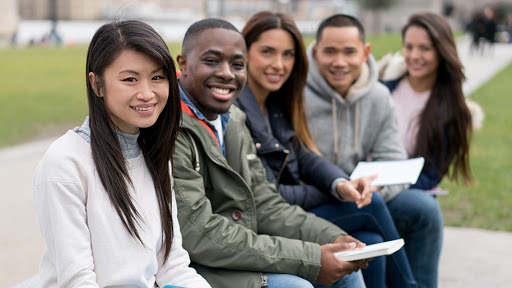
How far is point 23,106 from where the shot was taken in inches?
458

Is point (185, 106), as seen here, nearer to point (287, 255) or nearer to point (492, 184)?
point (287, 255)

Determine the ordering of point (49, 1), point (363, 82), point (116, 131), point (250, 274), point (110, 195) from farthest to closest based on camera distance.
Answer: point (49, 1) < point (363, 82) < point (250, 274) < point (116, 131) < point (110, 195)

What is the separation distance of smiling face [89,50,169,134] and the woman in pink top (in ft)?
6.99

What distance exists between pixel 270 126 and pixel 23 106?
31.3 ft

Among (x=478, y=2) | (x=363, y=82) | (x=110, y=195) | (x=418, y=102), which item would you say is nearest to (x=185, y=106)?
(x=110, y=195)

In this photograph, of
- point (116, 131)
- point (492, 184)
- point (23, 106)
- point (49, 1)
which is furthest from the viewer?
point (49, 1)

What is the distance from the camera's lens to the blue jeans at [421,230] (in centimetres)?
326

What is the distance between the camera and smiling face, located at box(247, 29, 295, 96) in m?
3.11

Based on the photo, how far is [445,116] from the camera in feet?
12.5

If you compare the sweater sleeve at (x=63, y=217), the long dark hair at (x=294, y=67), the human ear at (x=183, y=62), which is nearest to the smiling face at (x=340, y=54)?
the long dark hair at (x=294, y=67)

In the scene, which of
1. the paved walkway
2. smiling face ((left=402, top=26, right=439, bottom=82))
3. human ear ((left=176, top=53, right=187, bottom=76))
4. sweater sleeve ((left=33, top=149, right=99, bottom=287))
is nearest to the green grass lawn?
the paved walkway

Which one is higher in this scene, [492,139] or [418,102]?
[418,102]

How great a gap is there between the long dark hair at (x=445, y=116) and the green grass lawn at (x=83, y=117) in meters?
1.52

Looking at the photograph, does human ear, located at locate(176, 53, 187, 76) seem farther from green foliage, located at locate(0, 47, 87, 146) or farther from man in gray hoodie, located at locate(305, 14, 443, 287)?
green foliage, located at locate(0, 47, 87, 146)
